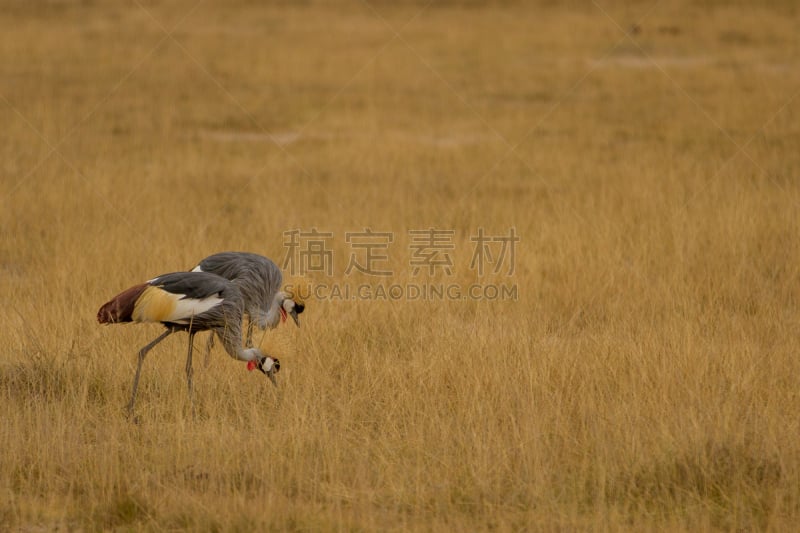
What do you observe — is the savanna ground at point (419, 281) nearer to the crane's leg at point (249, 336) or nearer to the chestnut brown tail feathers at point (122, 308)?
the crane's leg at point (249, 336)

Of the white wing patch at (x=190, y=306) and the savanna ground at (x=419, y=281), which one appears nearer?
the savanna ground at (x=419, y=281)

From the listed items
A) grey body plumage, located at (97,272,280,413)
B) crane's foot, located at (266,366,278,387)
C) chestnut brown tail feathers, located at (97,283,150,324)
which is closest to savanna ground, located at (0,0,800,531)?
crane's foot, located at (266,366,278,387)

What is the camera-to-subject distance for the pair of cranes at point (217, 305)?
5102 mm

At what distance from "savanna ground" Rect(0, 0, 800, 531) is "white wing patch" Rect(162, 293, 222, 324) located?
0.48 meters

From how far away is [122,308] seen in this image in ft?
16.9

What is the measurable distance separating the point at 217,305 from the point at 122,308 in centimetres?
47

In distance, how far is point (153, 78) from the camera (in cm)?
1504

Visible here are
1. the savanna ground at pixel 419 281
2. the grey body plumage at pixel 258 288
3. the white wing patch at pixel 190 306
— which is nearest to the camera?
the savanna ground at pixel 419 281

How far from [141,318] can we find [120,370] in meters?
0.71

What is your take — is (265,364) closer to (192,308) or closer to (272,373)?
(272,373)

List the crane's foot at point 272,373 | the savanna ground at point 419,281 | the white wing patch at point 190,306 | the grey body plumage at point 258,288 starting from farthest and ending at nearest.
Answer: the grey body plumage at point 258,288, the crane's foot at point 272,373, the white wing patch at point 190,306, the savanna ground at point 419,281

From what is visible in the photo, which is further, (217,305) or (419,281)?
(419,281)

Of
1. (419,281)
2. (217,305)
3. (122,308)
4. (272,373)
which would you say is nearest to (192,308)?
(217,305)

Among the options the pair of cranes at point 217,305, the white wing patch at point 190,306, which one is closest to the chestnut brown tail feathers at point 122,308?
the pair of cranes at point 217,305
